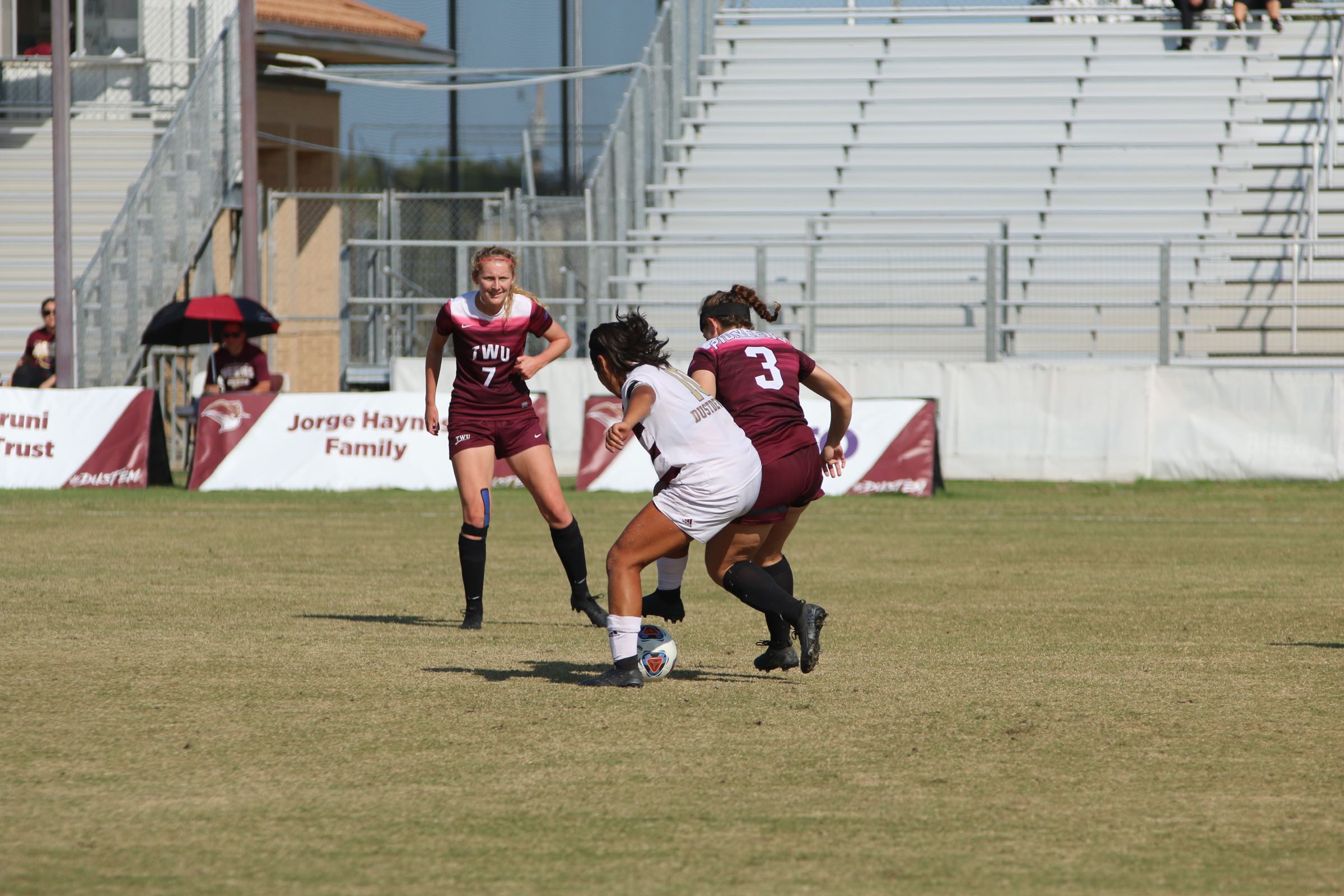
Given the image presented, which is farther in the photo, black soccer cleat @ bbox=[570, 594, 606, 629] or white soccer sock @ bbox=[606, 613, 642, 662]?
black soccer cleat @ bbox=[570, 594, 606, 629]

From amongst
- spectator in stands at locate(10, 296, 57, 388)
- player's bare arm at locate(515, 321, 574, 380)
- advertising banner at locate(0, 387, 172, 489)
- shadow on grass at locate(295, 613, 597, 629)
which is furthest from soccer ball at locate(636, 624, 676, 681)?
spectator in stands at locate(10, 296, 57, 388)

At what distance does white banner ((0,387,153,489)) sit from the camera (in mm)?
17094

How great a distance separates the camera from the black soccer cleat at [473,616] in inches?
333

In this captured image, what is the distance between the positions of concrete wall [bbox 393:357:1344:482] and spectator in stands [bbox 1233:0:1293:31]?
965 cm

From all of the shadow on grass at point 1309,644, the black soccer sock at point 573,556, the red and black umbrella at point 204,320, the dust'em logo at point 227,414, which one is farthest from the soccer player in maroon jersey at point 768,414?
the dust'em logo at point 227,414

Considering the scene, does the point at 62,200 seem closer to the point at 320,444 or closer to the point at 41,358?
the point at 41,358

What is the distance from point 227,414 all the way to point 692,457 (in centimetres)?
1191

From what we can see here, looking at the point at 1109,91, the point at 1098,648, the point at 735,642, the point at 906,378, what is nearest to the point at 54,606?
the point at 735,642

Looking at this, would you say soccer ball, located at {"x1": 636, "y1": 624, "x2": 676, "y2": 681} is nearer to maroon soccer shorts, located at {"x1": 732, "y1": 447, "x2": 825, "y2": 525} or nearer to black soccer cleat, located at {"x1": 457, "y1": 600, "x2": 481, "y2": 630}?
maroon soccer shorts, located at {"x1": 732, "y1": 447, "x2": 825, "y2": 525}

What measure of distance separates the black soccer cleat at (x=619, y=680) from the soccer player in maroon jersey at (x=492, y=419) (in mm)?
1749

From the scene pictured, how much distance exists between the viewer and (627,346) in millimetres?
6566

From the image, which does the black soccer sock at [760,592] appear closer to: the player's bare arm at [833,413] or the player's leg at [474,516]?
the player's bare arm at [833,413]

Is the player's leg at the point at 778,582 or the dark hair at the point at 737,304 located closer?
the player's leg at the point at 778,582

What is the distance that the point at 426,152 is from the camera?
26.6 m
